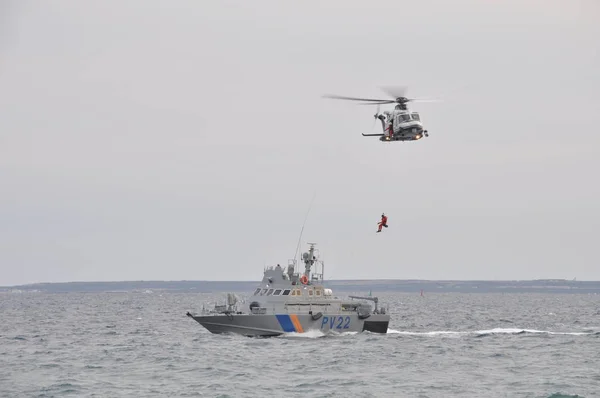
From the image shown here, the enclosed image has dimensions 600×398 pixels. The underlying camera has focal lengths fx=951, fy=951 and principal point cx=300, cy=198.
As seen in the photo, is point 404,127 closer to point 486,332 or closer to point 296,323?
point 296,323

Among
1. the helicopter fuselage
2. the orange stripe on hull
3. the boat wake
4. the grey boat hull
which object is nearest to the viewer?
the helicopter fuselage

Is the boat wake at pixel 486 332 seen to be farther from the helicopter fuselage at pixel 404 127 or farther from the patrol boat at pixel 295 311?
the helicopter fuselage at pixel 404 127

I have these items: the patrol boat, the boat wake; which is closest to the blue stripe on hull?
the patrol boat

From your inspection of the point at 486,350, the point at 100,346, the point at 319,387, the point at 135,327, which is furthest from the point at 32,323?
the point at 319,387

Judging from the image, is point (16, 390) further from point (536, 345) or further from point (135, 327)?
point (135, 327)

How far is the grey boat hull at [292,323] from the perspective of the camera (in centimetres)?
5872

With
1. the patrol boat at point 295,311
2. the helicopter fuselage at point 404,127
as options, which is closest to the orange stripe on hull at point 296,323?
the patrol boat at point 295,311

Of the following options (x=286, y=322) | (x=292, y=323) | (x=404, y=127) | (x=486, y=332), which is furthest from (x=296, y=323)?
(x=486, y=332)

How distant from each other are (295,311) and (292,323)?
84cm

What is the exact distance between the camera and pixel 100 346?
59.4 m

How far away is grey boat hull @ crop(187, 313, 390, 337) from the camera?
193ft

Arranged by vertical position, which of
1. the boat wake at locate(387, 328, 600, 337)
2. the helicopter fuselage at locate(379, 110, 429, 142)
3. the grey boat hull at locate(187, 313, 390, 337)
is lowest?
the boat wake at locate(387, 328, 600, 337)

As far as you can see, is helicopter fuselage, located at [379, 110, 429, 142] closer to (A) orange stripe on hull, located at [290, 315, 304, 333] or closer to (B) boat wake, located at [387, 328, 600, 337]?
(A) orange stripe on hull, located at [290, 315, 304, 333]

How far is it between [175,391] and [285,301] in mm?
20620
